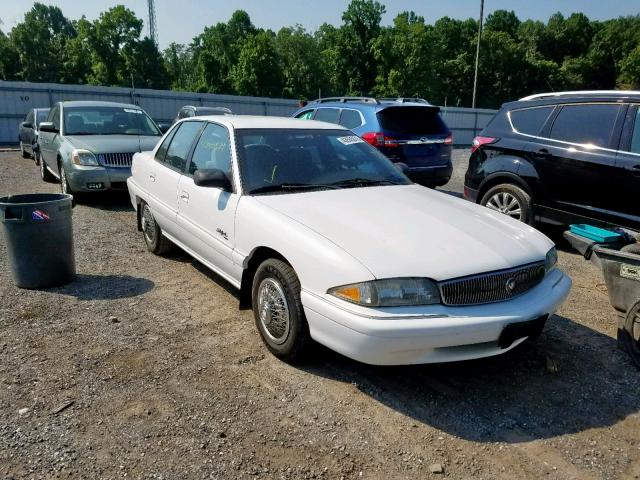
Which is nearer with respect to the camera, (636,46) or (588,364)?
(588,364)

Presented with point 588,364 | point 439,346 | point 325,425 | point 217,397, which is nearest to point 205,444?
point 217,397

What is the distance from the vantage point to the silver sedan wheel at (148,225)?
223 inches

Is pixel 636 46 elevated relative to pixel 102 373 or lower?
elevated

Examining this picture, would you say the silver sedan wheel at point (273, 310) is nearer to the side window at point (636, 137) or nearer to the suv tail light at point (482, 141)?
the side window at point (636, 137)

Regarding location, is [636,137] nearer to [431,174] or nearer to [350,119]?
[431,174]

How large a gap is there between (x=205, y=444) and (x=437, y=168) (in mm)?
7258

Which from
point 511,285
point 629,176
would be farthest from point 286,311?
point 629,176

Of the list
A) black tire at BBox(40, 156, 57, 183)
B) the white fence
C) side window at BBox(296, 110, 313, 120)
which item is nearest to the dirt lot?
side window at BBox(296, 110, 313, 120)

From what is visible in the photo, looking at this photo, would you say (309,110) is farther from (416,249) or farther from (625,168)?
(416,249)

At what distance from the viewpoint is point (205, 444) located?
8.80 ft

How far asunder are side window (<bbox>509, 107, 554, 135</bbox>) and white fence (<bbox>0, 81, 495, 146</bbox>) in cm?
2097

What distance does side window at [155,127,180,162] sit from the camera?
17.6 ft

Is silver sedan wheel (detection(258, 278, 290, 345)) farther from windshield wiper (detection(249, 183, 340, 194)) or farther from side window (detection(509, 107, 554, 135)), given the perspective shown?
side window (detection(509, 107, 554, 135))

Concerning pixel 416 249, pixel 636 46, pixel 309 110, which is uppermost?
pixel 636 46
